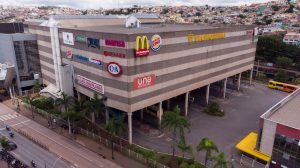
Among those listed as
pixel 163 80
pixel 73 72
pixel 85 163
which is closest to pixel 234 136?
pixel 163 80

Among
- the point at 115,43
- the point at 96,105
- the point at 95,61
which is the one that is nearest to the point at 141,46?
the point at 115,43

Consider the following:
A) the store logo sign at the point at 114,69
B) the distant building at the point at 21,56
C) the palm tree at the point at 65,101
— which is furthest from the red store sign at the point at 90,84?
the distant building at the point at 21,56

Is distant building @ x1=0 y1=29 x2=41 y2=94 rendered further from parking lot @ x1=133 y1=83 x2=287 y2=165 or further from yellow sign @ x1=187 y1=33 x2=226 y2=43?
yellow sign @ x1=187 y1=33 x2=226 y2=43

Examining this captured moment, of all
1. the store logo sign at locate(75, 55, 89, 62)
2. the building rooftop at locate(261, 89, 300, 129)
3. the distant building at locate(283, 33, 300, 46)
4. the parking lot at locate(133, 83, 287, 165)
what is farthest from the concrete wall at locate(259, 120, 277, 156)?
the distant building at locate(283, 33, 300, 46)

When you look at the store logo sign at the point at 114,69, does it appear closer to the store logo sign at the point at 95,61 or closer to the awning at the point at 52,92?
the store logo sign at the point at 95,61

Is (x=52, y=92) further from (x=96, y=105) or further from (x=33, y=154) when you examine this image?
(x=96, y=105)

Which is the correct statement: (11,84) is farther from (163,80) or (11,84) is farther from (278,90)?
(278,90)
